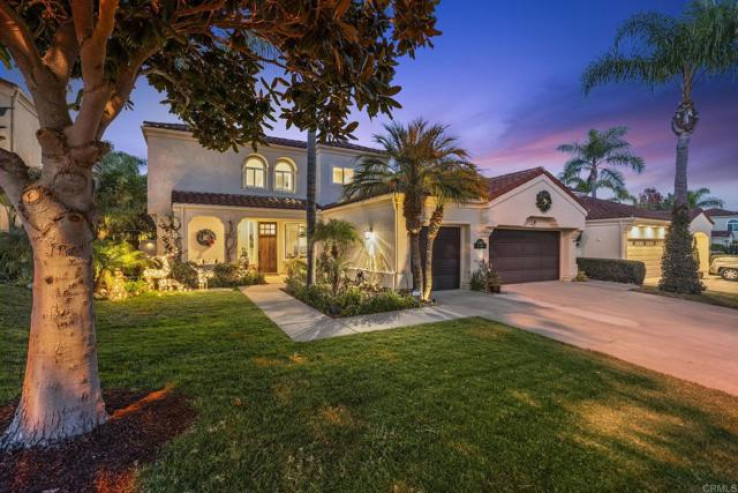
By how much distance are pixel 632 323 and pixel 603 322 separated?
0.70 m

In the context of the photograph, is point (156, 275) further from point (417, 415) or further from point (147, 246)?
point (417, 415)

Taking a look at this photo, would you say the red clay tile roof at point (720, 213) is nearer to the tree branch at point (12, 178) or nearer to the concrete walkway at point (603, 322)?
the concrete walkway at point (603, 322)

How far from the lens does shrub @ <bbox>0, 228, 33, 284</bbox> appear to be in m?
9.62

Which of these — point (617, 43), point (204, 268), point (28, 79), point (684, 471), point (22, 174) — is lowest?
point (684, 471)

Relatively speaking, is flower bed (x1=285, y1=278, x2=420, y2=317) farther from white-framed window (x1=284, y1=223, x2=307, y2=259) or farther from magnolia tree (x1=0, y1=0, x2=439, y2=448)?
white-framed window (x1=284, y1=223, x2=307, y2=259)

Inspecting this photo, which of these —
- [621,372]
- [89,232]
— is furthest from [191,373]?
[621,372]

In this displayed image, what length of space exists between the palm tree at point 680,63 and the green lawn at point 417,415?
10.9 meters

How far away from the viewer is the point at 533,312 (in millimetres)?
8547

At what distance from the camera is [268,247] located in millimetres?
17188

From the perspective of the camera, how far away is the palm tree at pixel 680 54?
10.4 m

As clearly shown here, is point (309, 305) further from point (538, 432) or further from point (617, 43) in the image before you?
point (617, 43)

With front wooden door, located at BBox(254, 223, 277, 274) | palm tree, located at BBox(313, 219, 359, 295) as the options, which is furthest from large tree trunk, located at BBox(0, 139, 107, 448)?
A: front wooden door, located at BBox(254, 223, 277, 274)

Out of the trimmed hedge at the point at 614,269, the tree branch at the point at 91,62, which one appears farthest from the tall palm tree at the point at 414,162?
the trimmed hedge at the point at 614,269

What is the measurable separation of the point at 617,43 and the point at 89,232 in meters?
18.5
